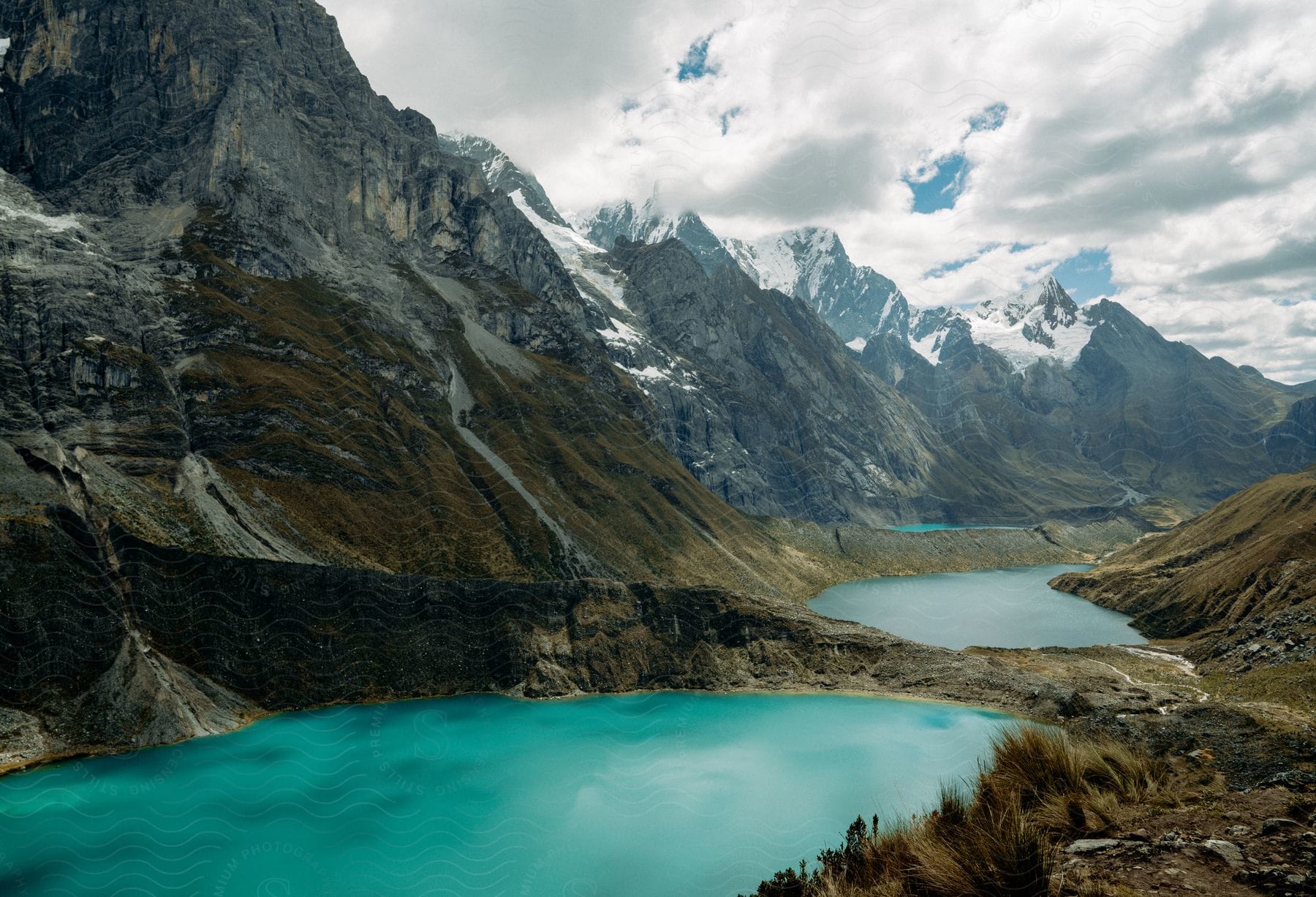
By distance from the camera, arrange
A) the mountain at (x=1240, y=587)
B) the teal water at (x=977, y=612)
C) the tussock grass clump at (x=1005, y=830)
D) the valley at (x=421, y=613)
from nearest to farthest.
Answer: the tussock grass clump at (x=1005, y=830), the valley at (x=421, y=613), the mountain at (x=1240, y=587), the teal water at (x=977, y=612)

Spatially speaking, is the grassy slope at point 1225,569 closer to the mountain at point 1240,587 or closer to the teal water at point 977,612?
the mountain at point 1240,587

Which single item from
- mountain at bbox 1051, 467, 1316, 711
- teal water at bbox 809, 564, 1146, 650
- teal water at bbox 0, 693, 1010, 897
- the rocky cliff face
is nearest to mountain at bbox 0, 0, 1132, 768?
the rocky cliff face

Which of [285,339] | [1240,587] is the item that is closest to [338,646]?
[285,339]

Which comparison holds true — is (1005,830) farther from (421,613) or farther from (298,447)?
(298,447)

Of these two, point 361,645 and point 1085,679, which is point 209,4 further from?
point 1085,679

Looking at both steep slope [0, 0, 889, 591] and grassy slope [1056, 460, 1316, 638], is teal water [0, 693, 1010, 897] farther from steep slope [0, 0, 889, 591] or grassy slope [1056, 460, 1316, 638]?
grassy slope [1056, 460, 1316, 638]

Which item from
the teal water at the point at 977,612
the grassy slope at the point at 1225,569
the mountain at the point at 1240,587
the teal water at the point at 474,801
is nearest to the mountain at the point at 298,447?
the teal water at the point at 474,801

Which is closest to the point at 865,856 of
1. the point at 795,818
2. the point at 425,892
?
the point at 425,892
